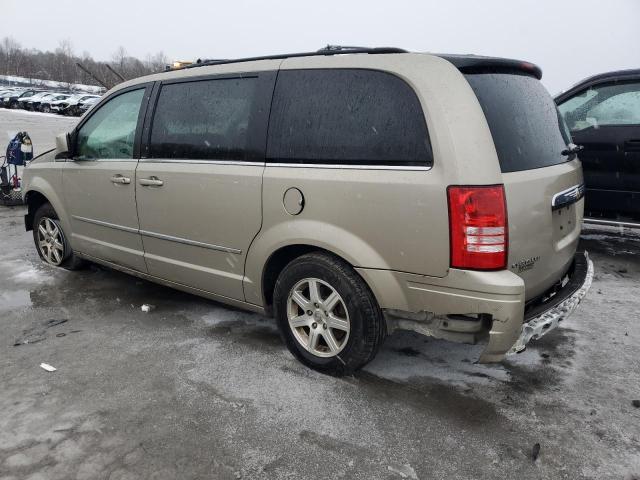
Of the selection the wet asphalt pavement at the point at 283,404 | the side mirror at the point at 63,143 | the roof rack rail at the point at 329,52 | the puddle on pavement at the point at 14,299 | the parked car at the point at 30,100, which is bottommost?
the wet asphalt pavement at the point at 283,404

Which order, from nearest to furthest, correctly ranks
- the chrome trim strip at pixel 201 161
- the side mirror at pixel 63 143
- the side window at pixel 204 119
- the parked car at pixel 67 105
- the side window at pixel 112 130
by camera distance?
1. the chrome trim strip at pixel 201 161
2. the side window at pixel 204 119
3. the side window at pixel 112 130
4. the side mirror at pixel 63 143
5. the parked car at pixel 67 105

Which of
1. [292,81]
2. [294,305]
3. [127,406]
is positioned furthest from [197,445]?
[292,81]

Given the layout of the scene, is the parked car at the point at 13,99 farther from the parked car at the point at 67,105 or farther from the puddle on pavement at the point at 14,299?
the puddle on pavement at the point at 14,299

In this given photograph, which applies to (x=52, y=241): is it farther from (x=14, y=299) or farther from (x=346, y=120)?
(x=346, y=120)

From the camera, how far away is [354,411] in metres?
2.79

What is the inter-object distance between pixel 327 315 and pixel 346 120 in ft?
3.63

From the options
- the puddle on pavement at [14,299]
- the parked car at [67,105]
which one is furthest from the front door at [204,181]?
the parked car at [67,105]

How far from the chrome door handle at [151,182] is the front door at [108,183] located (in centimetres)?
13

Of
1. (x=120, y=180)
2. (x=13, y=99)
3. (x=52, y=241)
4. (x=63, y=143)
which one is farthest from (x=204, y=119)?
(x=13, y=99)

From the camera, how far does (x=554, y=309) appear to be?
2.81 metres

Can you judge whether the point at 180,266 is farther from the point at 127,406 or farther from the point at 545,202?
the point at 545,202

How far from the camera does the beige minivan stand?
2.52m

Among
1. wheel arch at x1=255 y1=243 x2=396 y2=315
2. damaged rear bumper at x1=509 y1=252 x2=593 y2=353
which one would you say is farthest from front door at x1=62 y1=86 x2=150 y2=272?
damaged rear bumper at x1=509 y1=252 x2=593 y2=353

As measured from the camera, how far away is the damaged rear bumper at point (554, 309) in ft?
8.61
